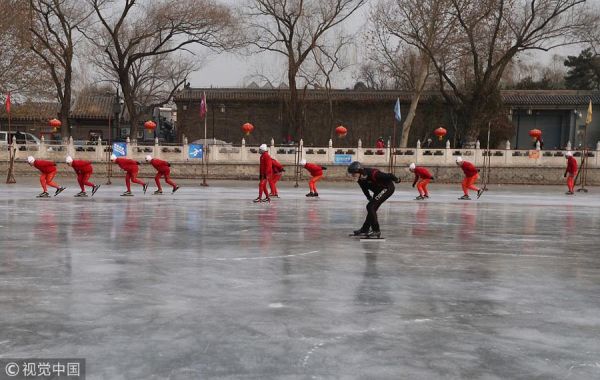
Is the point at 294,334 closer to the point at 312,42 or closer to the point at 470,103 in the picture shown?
the point at 470,103

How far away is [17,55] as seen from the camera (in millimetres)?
29844

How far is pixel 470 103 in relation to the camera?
112ft

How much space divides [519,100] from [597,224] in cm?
2840

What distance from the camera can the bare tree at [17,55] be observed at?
91.9ft

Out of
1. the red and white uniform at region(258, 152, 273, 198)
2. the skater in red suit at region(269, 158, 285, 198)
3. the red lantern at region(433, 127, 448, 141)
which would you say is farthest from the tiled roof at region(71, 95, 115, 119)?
the red and white uniform at region(258, 152, 273, 198)

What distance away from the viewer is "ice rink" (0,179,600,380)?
4.41 meters

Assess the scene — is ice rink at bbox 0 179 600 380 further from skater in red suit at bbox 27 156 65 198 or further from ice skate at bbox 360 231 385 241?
skater in red suit at bbox 27 156 65 198

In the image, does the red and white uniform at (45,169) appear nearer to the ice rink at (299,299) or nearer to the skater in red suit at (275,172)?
the ice rink at (299,299)

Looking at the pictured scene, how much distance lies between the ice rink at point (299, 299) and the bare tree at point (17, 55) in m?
18.2

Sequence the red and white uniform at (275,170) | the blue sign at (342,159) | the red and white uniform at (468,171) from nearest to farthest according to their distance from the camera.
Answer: the red and white uniform at (275,170) → the red and white uniform at (468,171) → the blue sign at (342,159)

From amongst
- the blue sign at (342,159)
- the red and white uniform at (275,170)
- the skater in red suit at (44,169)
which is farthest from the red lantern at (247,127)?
the skater in red suit at (44,169)

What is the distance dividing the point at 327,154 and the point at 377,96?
10.4 metres

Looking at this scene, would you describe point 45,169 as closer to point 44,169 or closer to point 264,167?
point 44,169

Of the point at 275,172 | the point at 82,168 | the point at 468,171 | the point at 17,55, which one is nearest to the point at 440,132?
the point at 468,171
